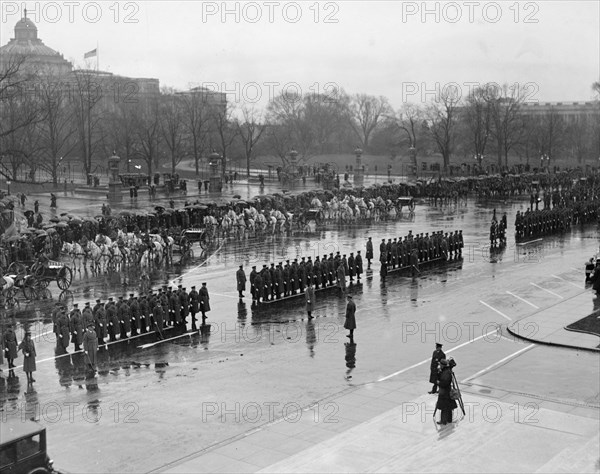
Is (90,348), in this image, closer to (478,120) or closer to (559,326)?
(559,326)

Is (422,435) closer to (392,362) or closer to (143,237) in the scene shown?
(392,362)

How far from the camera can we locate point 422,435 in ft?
47.0

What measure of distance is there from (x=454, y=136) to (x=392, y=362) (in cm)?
10767

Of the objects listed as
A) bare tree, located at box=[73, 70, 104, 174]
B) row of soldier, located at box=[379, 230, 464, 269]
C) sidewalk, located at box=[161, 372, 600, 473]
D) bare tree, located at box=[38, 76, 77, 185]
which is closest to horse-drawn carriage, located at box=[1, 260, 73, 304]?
row of soldier, located at box=[379, 230, 464, 269]

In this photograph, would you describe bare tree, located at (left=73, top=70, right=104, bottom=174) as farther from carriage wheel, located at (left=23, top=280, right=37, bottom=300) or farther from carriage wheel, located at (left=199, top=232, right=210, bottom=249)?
carriage wheel, located at (left=23, top=280, right=37, bottom=300)

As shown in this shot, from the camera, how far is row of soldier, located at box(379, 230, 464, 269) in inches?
1259

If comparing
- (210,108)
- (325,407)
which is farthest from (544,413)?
(210,108)

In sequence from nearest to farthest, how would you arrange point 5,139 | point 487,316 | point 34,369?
1. point 34,369
2. point 487,316
3. point 5,139

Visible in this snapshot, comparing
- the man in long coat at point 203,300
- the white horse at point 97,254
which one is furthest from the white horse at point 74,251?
the man in long coat at point 203,300

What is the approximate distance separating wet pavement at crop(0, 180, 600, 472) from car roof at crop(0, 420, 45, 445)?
170 centimetres

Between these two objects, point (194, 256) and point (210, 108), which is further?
point (210, 108)

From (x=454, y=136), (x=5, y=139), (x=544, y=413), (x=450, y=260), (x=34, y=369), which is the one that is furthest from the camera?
(x=454, y=136)

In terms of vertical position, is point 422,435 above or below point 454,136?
below

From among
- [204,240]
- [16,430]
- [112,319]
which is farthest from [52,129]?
[16,430]
